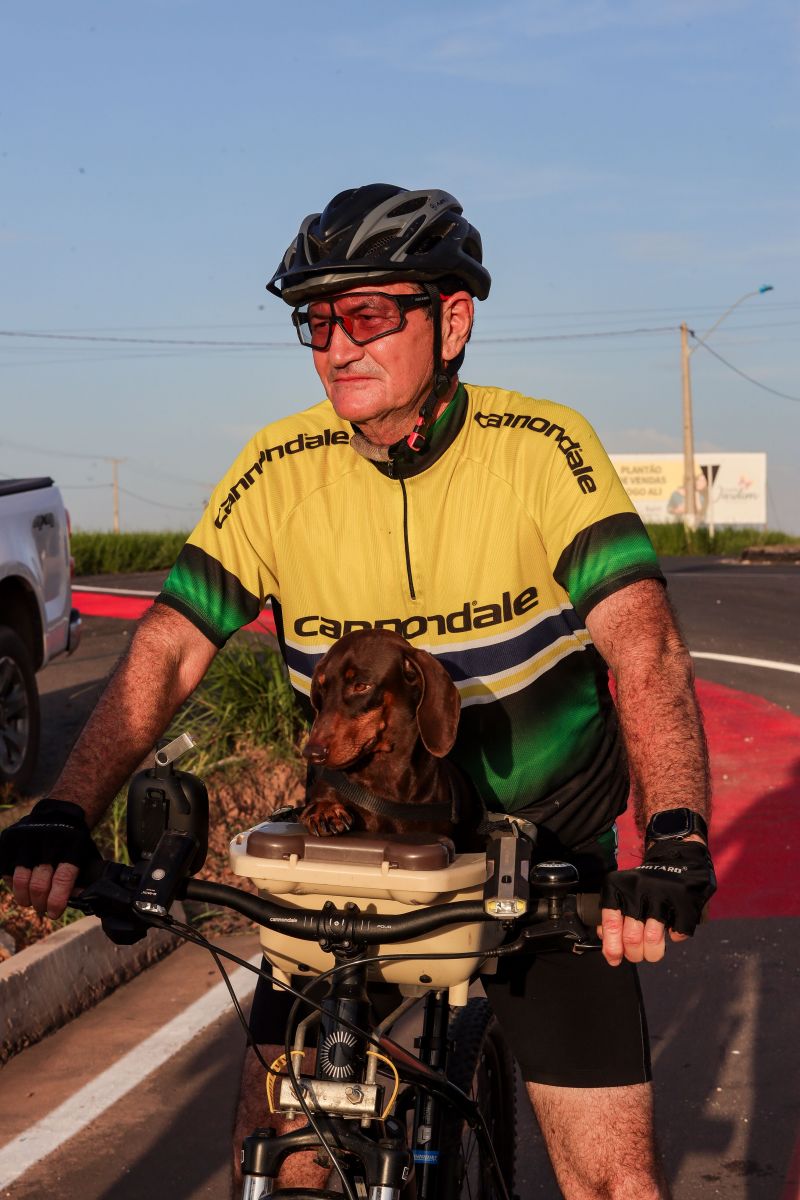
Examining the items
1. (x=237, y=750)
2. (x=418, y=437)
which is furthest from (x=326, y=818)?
(x=237, y=750)

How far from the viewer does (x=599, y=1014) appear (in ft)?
10.6

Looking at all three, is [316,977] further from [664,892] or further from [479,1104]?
[479,1104]

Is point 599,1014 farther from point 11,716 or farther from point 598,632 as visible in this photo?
point 11,716

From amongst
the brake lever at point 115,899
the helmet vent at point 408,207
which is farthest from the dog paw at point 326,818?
the helmet vent at point 408,207

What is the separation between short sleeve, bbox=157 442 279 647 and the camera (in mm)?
3457

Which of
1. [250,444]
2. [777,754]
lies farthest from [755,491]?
[250,444]

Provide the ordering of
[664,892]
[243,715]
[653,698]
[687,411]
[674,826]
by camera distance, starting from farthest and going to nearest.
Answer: [687,411] → [243,715] → [653,698] → [674,826] → [664,892]

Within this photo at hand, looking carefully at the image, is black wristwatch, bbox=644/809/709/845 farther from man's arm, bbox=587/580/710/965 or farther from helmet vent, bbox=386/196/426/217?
helmet vent, bbox=386/196/426/217

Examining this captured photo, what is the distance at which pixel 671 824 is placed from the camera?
2.74 m

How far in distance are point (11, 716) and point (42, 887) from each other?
787cm

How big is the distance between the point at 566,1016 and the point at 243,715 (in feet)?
26.4

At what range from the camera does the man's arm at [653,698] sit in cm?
296

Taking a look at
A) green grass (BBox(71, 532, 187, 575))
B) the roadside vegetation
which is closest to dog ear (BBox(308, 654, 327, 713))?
the roadside vegetation

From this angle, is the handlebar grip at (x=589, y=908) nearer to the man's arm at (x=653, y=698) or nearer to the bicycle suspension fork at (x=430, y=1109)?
the man's arm at (x=653, y=698)
